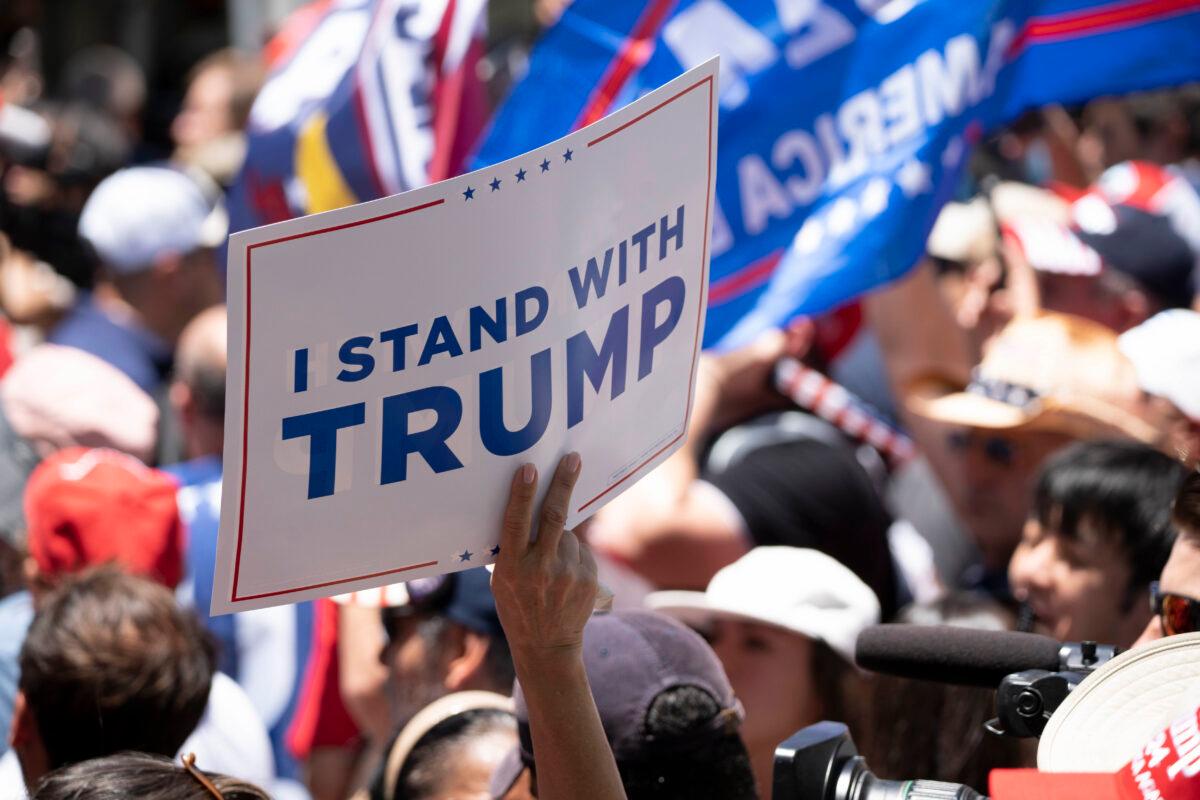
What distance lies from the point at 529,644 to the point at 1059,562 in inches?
58.2

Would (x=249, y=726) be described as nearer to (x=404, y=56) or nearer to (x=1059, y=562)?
(x=1059, y=562)

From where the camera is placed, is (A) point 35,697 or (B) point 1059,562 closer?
(A) point 35,697

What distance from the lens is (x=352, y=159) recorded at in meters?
4.93

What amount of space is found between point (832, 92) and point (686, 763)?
2143 mm

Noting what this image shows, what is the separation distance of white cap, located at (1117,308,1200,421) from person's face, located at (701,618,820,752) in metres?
1.04

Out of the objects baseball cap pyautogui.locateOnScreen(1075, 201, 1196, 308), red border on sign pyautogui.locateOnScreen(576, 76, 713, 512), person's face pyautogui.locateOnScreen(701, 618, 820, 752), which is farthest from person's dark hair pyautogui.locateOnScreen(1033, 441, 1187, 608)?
baseball cap pyautogui.locateOnScreen(1075, 201, 1196, 308)

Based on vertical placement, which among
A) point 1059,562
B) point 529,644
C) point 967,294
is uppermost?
point 529,644

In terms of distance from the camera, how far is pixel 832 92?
3939mm

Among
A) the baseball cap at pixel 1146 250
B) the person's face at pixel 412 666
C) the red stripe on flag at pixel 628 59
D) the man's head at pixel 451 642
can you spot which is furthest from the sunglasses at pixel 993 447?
the person's face at pixel 412 666

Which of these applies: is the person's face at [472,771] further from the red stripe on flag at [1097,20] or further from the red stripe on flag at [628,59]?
the red stripe on flag at [1097,20]

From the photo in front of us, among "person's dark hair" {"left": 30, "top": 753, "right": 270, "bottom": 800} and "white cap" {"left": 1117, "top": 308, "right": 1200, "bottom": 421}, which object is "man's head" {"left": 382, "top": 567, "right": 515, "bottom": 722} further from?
"white cap" {"left": 1117, "top": 308, "right": 1200, "bottom": 421}

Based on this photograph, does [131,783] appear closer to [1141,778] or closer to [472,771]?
[472,771]

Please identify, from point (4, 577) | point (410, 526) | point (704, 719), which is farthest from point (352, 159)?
point (410, 526)

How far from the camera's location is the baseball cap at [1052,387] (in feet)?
12.3
